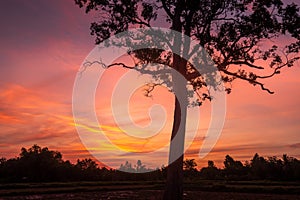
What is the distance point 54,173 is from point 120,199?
41.3m

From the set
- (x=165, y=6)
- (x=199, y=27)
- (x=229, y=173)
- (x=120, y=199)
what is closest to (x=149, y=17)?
(x=165, y=6)

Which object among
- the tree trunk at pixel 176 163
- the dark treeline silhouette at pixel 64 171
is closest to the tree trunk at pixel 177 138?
the tree trunk at pixel 176 163

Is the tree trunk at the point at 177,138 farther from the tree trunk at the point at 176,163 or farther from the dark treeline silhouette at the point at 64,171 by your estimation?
the dark treeline silhouette at the point at 64,171

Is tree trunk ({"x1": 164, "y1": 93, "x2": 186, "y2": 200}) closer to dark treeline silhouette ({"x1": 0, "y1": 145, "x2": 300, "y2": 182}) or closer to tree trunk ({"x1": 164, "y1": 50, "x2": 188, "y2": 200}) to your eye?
tree trunk ({"x1": 164, "y1": 50, "x2": 188, "y2": 200})

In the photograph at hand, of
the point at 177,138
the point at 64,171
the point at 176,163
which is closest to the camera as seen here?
the point at 176,163

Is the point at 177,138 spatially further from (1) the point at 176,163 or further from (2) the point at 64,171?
(2) the point at 64,171

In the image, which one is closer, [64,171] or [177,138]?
[177,138]

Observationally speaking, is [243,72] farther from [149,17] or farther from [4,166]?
[4,166]

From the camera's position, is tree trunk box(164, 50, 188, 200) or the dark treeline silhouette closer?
tree trunk box(164, 50, 188, 200)

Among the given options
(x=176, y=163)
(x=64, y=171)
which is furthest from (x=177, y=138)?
(x=64, y=171)

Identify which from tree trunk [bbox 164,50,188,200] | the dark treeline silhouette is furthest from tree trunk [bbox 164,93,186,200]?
the dark treeline silhouette

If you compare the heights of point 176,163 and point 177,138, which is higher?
point 177,138

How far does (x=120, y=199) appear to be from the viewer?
31.5m

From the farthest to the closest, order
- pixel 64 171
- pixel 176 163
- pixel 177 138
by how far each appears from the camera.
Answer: pixel 64 171 → pixel 177 138 → pixel 176 163
